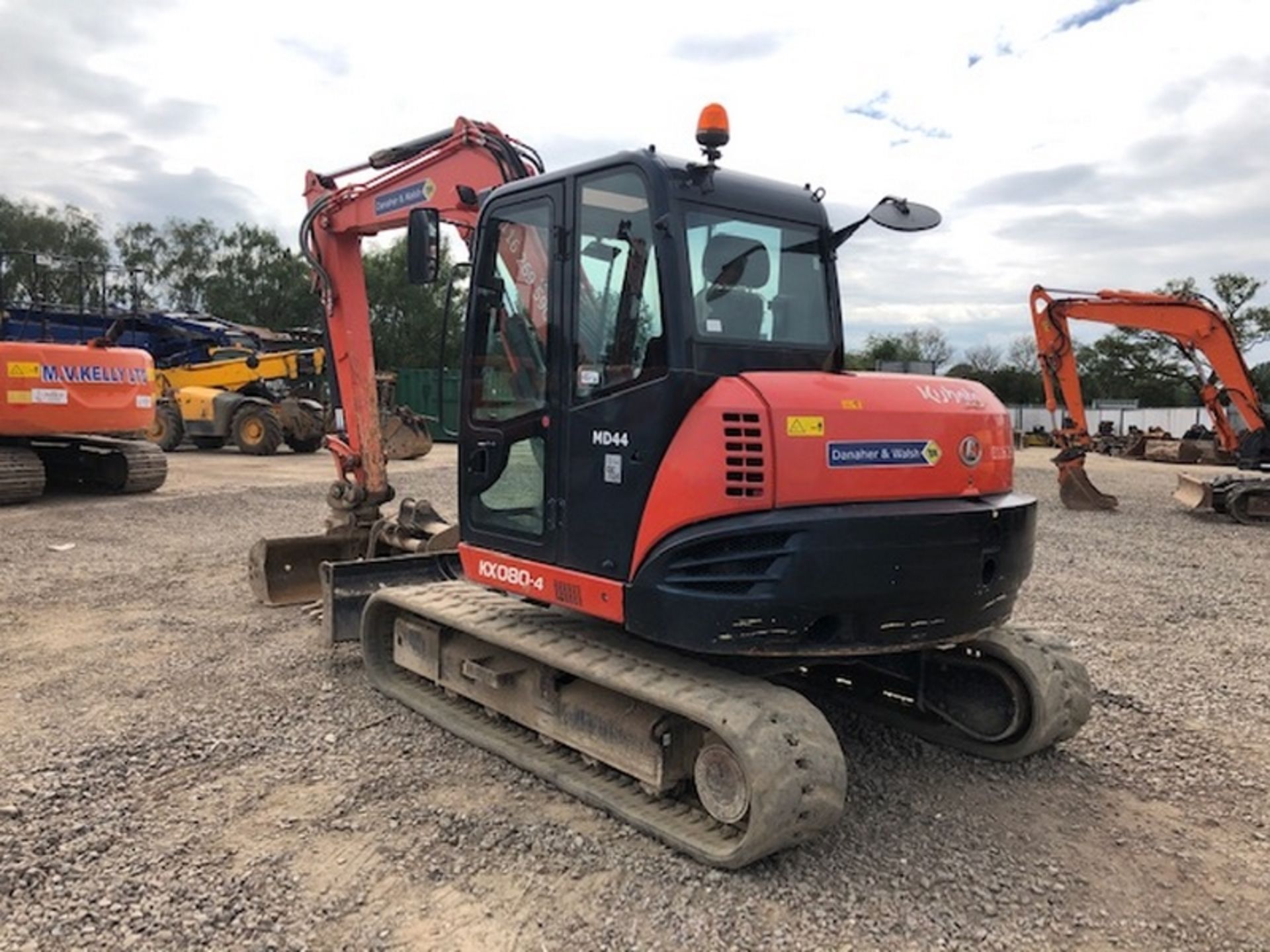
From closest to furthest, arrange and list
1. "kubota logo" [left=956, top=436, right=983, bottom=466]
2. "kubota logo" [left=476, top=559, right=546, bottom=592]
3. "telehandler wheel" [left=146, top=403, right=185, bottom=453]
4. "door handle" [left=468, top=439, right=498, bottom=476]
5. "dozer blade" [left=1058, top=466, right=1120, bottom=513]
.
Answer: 1. "kubota logo" [left=956, top=436, right=983, bottom=466]
2. "kubota logo" [left=476, top=559, right=546, bottom=592]
3. "door handle" [left=468, top=439, right=498, bottom=476]
4. "dozer blade" [left=1058, top=466, right=1120, bottom=513]
5. "telehandler wheel" [left=146, top=403, right=185, bottom=453]

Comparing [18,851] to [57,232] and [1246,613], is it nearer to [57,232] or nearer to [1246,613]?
[1246,613]

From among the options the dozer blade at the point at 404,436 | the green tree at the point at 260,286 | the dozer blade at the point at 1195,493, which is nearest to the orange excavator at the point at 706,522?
the dozer blade at the point at 1195,493

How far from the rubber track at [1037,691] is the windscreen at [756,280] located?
1544mm

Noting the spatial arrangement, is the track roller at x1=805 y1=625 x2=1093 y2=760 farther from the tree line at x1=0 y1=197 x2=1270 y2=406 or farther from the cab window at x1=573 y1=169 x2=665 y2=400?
the tree line at x1=0 y1=197 x2=1270 y2=406

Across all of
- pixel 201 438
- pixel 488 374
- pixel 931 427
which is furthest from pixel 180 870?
pixel 201 438

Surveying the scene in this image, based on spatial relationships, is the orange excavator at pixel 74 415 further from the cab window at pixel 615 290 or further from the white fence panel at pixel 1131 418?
the white fence panel at pixel 1131 418

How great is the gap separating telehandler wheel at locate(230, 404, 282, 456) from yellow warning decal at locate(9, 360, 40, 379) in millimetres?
9726

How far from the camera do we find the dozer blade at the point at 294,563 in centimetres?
698

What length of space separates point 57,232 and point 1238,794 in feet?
180

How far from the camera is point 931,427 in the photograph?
3.81m

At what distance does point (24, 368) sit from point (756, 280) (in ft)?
36.8

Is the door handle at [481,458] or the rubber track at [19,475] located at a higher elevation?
the door handle at [481,458]

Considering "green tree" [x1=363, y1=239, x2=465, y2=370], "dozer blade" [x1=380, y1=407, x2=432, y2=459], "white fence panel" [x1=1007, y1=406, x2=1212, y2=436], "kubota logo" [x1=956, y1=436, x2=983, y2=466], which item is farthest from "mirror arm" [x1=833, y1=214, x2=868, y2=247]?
"green tree" [x1=363, y1=239, x2=465, y2=370]

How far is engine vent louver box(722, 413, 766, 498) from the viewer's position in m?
3.48
